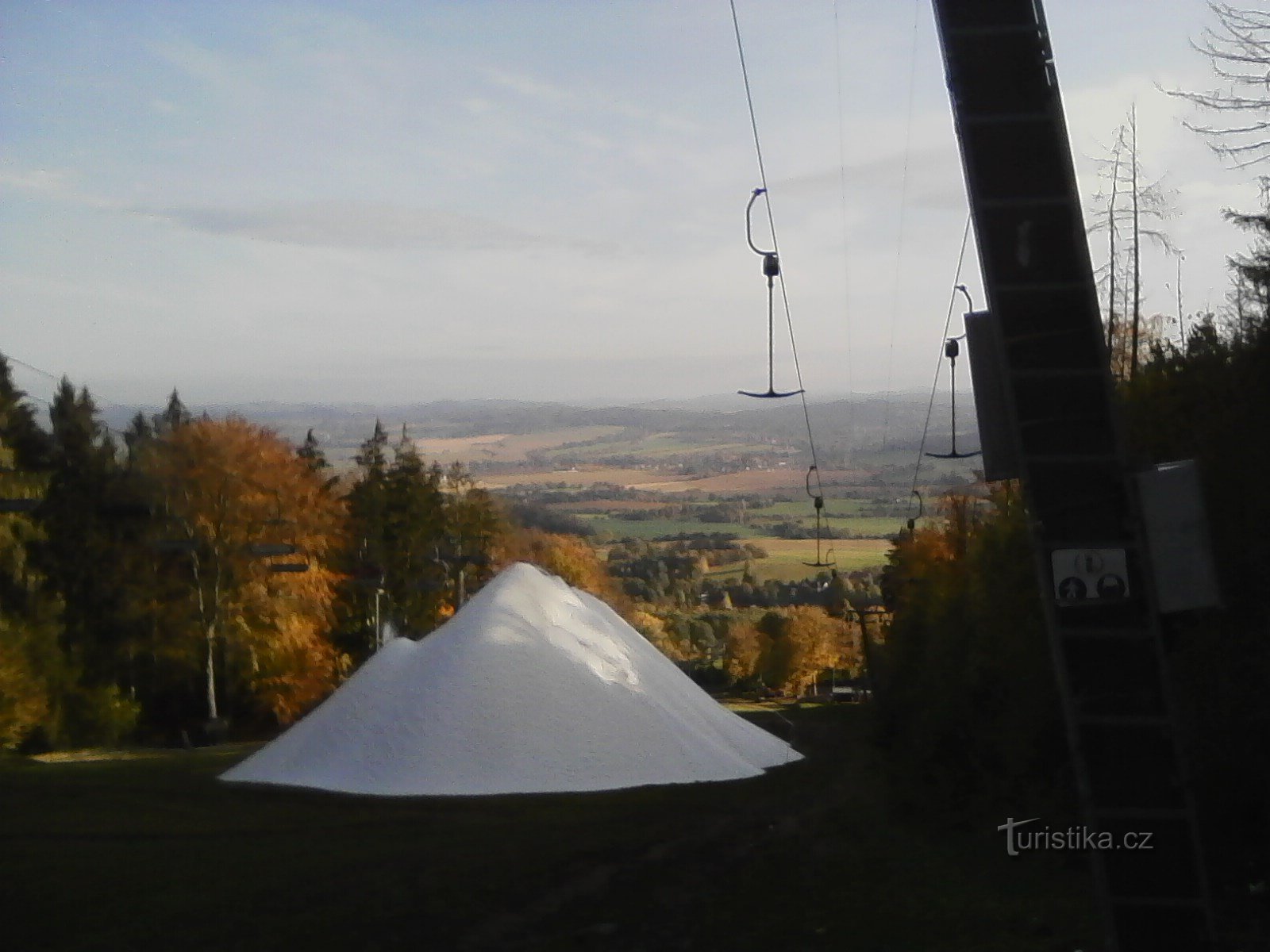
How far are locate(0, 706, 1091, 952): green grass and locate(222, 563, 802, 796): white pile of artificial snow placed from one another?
6.33ft

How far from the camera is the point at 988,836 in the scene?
14.7 meters

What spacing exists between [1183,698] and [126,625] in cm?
4241

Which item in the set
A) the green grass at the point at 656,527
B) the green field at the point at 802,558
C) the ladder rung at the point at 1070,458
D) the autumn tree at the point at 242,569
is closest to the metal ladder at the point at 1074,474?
the ladder rung at the point at 1070,458

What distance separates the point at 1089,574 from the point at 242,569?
142ft

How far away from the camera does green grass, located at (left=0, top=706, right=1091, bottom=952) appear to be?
33.1 ft

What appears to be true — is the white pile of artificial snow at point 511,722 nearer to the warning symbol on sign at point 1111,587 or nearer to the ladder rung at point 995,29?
the warning symbol on sign at point 1111,587

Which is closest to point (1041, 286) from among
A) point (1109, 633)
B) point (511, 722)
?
point (1109, 633)

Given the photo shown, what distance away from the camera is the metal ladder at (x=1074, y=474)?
6426mm

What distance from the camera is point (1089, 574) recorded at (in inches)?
255

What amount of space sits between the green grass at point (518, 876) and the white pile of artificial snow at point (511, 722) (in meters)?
1.93

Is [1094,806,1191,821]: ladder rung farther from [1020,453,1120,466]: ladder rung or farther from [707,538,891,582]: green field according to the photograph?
[707,538,891,582]: green field

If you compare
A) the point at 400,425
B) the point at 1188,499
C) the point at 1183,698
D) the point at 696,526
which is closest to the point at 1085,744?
the point at 1188,499

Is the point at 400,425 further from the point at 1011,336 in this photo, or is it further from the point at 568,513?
the point at 1011,336

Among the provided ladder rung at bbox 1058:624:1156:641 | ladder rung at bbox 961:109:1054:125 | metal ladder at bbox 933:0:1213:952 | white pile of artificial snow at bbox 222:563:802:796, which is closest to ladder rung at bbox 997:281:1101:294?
metal ladder at bbox 933:0:1213:952
